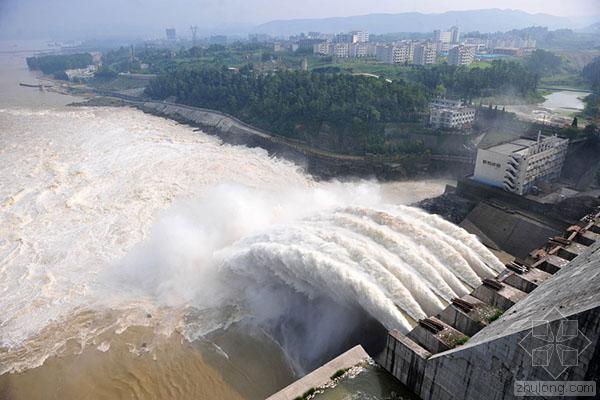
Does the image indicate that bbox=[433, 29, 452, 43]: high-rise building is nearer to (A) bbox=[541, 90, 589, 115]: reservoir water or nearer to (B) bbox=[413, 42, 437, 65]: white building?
(B) bbox=[413, 42, 437, 65]: white building

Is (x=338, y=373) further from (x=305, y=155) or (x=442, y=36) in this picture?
(x=442, y=36)

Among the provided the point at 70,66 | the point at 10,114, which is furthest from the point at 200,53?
the point at 10,114

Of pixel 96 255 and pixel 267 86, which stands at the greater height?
pixel 267 86

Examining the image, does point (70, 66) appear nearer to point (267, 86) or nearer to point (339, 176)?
point (267, 86)

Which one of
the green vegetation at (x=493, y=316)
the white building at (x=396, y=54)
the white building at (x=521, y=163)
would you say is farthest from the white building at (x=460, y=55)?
the green vegetation at (x=493, y=316)

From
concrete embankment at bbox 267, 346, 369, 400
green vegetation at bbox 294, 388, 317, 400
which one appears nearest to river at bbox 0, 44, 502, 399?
concrete embankment at bbox 267, 346, 369, 400

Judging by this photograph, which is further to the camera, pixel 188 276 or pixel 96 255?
pixel 96 255

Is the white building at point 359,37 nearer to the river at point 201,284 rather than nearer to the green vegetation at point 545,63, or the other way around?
the green vegetation at point 545,63
